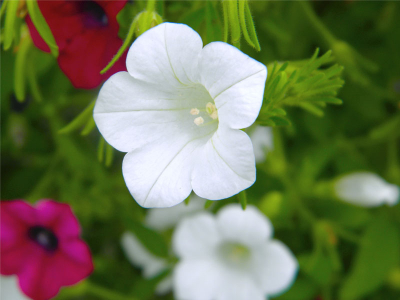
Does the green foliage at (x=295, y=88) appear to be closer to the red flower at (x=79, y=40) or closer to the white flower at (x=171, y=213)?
the red flower at (x=79, y=40)

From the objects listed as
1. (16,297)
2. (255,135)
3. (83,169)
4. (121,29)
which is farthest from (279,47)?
(16,297)

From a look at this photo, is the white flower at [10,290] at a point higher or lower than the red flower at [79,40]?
lower

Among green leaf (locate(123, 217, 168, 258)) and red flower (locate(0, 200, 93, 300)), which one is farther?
green leaf (locate(123, 217, 168, 258))

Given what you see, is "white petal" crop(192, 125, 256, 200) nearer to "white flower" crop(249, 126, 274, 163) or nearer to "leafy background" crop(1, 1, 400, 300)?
"leafy background" crop(1, 1, 400, 300)

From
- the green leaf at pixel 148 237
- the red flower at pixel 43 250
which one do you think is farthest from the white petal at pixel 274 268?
the red flower at pixel 43 250

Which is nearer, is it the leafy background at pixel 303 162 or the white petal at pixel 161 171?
the white petal at pixel 161 171

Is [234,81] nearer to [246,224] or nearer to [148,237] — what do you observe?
[246,224]

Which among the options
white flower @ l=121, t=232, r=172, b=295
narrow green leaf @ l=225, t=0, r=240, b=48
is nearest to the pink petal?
white flower @ l=121, t=232, r=172, b=295
